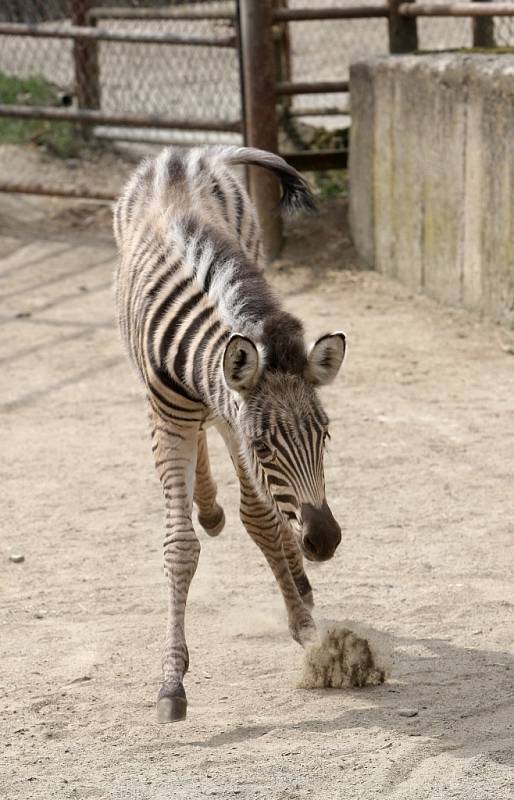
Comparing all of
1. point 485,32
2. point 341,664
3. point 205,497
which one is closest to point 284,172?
point 205,497

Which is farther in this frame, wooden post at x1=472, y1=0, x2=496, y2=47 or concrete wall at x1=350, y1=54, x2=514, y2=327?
wooden post at x1=472, y1=0, x2=496, y2=47

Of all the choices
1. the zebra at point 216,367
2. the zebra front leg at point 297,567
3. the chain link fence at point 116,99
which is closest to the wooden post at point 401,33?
the chain link fence at point 116,99

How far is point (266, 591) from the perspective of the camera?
4934 millimetres

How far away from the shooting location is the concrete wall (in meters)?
7.62

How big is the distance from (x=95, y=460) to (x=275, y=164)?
195 centimetres

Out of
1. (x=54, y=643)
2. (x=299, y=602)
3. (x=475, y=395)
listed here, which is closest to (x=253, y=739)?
(x=299, y=602)

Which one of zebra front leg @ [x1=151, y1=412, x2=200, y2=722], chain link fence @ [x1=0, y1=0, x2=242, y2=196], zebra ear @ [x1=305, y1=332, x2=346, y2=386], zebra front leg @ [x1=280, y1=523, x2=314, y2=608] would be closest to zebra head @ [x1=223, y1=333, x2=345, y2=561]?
zebra ear @ [x1=305, y1=332, x2=346, y2=386]

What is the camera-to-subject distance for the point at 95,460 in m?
6.36

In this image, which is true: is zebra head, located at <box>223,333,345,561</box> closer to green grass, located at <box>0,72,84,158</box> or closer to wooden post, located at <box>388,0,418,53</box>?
wooden post, located at <box>388,0,418,53</box>

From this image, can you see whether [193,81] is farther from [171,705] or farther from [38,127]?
[171,705]

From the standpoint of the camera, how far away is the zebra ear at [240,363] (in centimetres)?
357

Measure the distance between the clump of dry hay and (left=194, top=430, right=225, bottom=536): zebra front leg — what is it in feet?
4.06

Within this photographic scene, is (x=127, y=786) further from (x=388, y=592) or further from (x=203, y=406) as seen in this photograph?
(x=388, y=592)

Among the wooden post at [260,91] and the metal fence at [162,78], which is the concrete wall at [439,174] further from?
the wooden post at [260,91]
